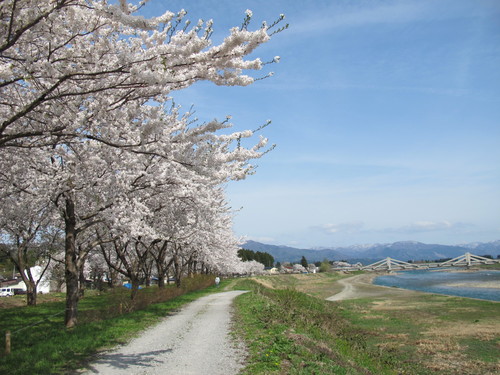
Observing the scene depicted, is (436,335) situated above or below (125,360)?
below

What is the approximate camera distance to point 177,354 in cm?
903

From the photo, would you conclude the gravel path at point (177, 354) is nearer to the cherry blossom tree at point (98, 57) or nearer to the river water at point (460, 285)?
the cherry blossom tree at point (98, 57)

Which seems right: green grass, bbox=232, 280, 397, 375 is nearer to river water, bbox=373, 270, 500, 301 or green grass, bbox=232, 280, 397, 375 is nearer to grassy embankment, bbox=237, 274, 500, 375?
grassy embankment, bbox=237, 274, 500, 375

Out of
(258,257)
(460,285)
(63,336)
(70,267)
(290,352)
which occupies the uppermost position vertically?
(70,267)

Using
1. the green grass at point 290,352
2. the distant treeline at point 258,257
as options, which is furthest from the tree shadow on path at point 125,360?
the distant treeline at point 258,257

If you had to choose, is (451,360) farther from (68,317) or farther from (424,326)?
(68,317)

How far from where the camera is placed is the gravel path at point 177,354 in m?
7.76

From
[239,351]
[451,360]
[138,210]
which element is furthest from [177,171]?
[451,360]

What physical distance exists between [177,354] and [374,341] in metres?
11.4

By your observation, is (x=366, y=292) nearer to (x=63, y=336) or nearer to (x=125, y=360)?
(x=63, y=336)

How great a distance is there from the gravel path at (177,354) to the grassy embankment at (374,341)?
65 centimetres

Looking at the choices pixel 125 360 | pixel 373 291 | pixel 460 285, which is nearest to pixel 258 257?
pixel 460 285

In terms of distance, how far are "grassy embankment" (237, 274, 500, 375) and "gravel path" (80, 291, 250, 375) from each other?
25.6 inches

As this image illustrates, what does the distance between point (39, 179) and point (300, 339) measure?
8.67 m
